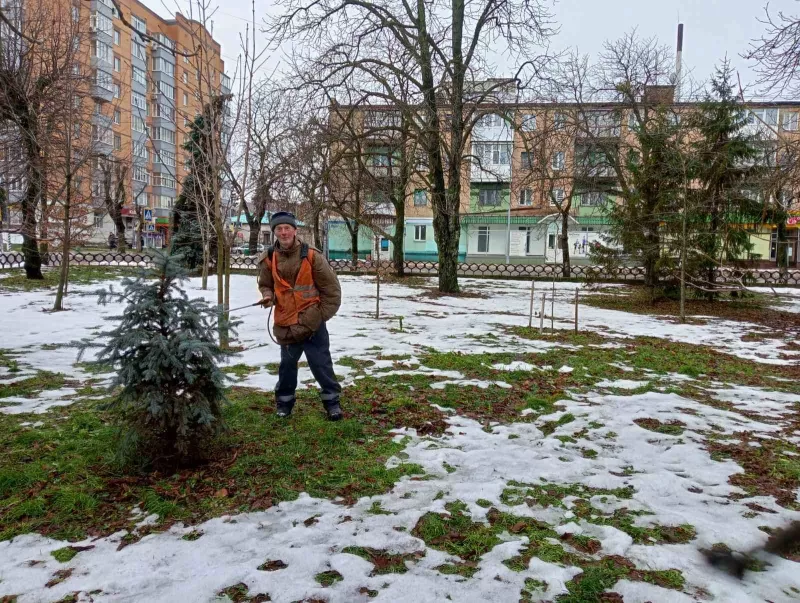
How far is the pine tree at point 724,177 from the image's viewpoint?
16031mm

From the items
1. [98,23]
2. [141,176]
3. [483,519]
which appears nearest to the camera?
[483,519]

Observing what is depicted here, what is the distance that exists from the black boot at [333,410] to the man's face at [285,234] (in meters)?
1.49

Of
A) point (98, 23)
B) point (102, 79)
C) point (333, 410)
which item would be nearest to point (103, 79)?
point (102, 79)

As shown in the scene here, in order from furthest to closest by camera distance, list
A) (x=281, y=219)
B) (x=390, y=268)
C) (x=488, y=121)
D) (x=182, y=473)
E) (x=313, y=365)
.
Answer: (x=390, y=268) → (x=488, y=121) → (x=313, y=365) → (x=281, y=219) → (x=182, y=473)

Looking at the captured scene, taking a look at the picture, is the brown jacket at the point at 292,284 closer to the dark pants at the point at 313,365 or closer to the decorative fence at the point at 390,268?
the dark pants at the point at 313,365

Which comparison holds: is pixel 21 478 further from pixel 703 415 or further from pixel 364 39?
pixel 364 39

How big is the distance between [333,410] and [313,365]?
471 mm

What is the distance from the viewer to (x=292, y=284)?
497 centimetres

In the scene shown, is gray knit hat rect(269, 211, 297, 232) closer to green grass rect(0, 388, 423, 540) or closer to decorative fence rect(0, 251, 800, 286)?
green grass rect(0, 388, 423, 540)

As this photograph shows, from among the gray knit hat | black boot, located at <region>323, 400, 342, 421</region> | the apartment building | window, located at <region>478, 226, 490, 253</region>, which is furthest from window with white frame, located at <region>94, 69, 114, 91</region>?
window, located at <region>478, 226, 490, 253</region>

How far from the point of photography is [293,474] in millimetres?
3986

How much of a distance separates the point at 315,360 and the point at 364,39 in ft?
49.4

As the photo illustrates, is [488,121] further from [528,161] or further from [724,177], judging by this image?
[724,177]

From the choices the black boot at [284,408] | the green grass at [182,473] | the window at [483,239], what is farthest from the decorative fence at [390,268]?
the green grass at [182,473]
